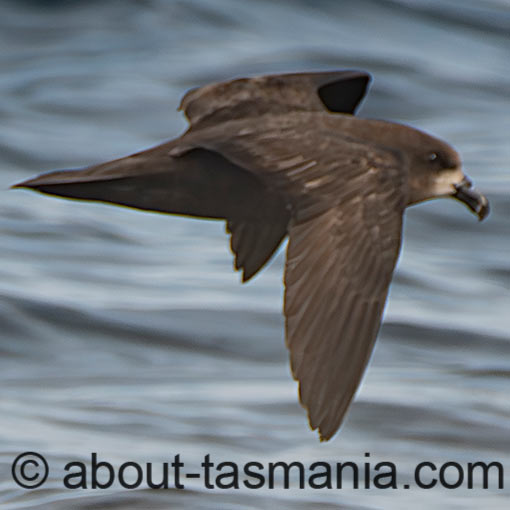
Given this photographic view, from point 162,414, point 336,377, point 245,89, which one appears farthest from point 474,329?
point 336,377

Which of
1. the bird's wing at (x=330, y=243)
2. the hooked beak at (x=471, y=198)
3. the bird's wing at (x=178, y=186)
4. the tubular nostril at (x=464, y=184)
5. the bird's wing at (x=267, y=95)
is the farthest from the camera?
the bird's wing at (x=267, y=95)

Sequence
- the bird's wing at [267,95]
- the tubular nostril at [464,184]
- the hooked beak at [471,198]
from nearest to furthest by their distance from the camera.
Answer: the hooked beak at [471,198] → the tubular nostril at [464,184] → the bird's wing at [267,95]

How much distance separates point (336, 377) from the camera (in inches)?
162

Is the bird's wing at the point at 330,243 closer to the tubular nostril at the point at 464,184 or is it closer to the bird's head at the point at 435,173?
the bird's head at the point at 435,173

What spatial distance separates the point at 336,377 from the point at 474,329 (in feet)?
18.6

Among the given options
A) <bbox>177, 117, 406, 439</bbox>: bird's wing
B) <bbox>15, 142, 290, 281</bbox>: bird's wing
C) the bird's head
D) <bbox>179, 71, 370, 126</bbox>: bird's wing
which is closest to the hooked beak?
the bird's head

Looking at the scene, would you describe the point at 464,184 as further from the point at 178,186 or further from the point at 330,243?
the point at 178,186

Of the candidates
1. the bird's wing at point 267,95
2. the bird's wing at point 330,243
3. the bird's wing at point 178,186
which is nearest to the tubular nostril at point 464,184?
the bird's wing at point 330,243

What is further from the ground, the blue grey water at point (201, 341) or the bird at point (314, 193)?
the bird at point (314, 193)

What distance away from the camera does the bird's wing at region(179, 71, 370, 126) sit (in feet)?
17.9

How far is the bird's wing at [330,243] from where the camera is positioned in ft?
13.5

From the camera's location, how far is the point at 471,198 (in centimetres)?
508

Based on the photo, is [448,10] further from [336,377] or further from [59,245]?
[336,377]

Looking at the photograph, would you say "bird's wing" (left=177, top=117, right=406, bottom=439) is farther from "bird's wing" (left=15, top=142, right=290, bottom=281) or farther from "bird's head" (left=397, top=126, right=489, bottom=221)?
"bird's head" (left=397, top=126, right=489, bottom=221)
